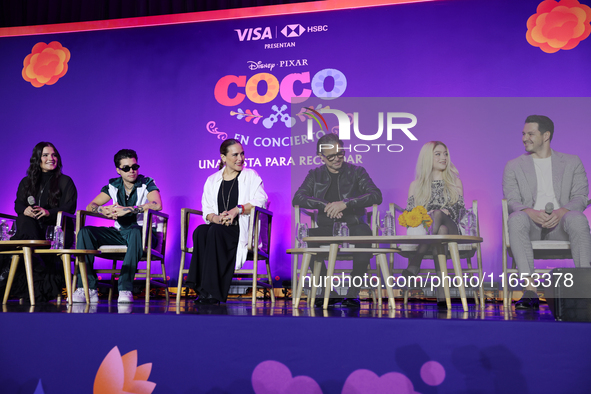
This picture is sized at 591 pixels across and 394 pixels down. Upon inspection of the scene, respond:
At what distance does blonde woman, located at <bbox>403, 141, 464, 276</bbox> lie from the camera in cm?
350

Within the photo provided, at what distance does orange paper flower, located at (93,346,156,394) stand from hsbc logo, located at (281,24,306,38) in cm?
341

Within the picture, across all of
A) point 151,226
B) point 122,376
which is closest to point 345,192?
point 151,226

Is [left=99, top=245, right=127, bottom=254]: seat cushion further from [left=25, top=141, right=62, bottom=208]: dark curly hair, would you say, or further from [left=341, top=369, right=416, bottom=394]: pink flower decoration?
[left=341, top=369, right=416, bottom=394]: pink flower decoration

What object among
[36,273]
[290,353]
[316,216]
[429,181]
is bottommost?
[290,353]

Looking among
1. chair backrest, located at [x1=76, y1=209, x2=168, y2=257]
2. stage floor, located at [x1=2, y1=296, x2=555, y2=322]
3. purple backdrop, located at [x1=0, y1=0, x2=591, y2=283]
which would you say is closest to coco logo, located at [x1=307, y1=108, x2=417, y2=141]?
purple backdrop, located at [x1=0, y1=0, x2=591, y2=283]

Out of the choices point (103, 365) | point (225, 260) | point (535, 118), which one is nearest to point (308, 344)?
point (103, 365)

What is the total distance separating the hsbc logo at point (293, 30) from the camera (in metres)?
4.82

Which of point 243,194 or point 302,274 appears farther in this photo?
point 243,194

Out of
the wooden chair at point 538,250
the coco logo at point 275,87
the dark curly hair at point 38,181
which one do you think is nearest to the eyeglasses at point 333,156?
the coco logo at point 275,87

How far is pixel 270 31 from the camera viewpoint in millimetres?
4887

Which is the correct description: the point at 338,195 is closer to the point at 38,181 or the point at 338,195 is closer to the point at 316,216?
the point at 316,216

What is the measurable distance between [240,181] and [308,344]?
2.06 m

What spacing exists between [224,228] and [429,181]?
1462 millimetres

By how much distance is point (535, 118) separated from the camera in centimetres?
412
